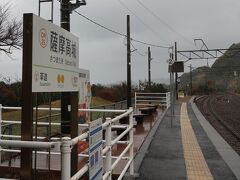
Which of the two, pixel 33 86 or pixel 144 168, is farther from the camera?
pixel 144 168

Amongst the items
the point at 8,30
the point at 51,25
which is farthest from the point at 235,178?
the point at 8,30

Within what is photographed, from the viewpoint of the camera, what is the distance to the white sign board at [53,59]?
4094 mm

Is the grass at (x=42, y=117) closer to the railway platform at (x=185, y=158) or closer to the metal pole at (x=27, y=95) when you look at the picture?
the metal pole at (x=27, y=95)

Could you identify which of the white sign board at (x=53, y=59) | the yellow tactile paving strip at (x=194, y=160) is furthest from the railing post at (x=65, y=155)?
the yellow tactile paving strip at (x=194, y=160)

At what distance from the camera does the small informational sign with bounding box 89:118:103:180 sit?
4547 mm

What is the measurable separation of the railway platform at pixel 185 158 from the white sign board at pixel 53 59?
369cm

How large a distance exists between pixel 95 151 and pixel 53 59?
116 cm

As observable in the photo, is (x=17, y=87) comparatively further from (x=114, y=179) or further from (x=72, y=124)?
(x=72, y=124)

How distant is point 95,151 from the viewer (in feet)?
15.6

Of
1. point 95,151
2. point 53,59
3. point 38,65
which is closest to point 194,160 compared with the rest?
point 95,151

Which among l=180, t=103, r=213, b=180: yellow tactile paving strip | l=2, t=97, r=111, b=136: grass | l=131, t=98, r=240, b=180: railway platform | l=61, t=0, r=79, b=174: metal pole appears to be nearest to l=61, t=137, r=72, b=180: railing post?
l=2, t=97, r=111, b=136: grass

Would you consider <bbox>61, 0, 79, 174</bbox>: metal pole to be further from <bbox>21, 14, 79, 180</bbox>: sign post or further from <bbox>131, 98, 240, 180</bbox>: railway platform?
<bbox>131, 98, 240, 180</bbox>: railway platform

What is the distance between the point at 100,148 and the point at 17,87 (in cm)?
2599

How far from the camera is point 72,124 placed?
561cm
